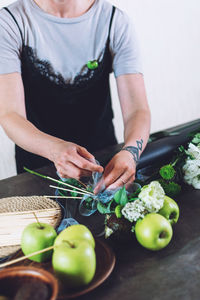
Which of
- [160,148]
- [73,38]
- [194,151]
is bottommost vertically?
[160,148]

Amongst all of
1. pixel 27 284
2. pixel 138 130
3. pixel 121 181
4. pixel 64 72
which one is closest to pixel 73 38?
pixel 64 72

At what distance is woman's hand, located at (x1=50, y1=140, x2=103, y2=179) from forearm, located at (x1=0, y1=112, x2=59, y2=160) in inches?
2.3

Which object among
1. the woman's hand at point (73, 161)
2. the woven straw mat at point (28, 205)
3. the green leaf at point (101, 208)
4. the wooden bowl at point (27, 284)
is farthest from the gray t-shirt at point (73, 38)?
the wooden bowl at point (27, 284)

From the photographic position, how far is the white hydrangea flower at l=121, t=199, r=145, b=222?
3.15ft

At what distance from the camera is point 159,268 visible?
871mm

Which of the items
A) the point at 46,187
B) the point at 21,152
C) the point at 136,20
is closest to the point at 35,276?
the point at 46,187

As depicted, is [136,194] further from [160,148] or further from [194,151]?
[160,148]

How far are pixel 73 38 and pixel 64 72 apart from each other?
161mm

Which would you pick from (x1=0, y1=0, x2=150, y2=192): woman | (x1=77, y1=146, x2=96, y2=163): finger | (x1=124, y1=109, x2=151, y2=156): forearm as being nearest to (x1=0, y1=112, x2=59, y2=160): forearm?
(x1=0, y1=0, x2=150, y2=192): woman

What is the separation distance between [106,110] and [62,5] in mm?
577

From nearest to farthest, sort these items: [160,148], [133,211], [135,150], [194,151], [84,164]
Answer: [133,211], [84,164], [194,151], [135,150], [160,148]

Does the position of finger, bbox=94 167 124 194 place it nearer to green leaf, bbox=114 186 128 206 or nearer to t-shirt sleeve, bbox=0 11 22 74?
green leaf, bbox=114 186 128 206

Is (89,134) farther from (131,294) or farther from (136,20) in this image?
(136,20)

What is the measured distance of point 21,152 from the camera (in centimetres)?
178
